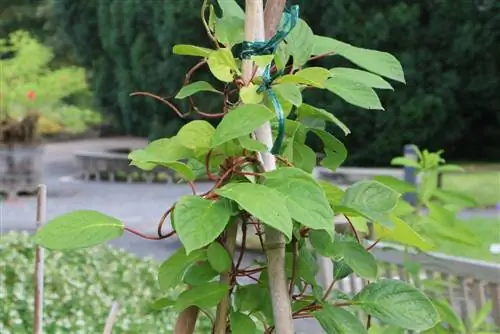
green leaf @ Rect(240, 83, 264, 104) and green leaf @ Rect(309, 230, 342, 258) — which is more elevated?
green leaf @ Rect(240, 83, 264, 104)

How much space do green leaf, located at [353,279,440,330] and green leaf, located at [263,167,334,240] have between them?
138 mm

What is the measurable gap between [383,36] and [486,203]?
359 cm

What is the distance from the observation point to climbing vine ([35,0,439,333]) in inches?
28.8

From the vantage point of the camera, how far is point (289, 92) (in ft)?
2.58

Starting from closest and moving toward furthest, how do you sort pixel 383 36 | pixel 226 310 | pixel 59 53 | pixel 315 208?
pixel 315 208 < pixel 226 310 < pixel 383 36 < pixel 59 53

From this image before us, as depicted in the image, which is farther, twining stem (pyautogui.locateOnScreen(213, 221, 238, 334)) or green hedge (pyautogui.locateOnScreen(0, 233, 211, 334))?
green hedge (pyautogui.locateOnScreen(0, 233, 211, 334))

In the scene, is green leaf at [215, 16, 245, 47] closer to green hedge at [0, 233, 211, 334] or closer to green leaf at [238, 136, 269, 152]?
green leaf at [238, 136, 269, 152]

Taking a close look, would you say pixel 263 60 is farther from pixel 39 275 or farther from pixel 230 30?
pixel 39 275

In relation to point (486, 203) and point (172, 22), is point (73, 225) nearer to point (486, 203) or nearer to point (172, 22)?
point (486, 203)

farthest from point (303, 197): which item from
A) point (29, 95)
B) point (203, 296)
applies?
point (29, 95)

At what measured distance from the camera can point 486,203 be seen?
9.70 m

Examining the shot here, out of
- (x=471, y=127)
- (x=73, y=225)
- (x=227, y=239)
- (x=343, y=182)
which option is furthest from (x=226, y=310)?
(x=471, y=127)

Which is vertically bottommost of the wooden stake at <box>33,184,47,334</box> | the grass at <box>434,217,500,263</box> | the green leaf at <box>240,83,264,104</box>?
the grass at <box>434,217,500,263</box>

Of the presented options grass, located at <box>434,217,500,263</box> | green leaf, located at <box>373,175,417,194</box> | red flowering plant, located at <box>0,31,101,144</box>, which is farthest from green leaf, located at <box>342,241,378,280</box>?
red flowering plant, located at <box>0,31,101,144</box>
